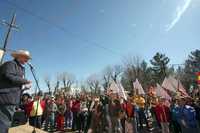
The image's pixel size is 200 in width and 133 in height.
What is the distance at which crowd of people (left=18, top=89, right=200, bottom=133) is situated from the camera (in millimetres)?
8094

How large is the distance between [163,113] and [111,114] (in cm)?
319

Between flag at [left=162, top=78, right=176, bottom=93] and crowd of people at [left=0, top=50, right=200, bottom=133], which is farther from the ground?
flag at [left=162, top=78, right=176, bottom=93]

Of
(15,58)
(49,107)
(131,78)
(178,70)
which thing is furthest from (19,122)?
(178,70)

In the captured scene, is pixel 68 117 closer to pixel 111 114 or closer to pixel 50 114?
pixel 50 114

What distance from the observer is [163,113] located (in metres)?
9.85

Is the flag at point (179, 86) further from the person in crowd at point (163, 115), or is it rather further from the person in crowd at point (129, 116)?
the person in crowd at point (129, 116)

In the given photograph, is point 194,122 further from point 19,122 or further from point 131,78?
point 131,78

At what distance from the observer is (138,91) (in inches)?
572

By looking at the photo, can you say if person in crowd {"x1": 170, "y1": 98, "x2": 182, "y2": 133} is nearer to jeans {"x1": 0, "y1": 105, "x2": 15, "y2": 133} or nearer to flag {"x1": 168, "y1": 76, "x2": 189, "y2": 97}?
flag {"x1": 168, "y1": 76, "x2": 189, "y2": 97}

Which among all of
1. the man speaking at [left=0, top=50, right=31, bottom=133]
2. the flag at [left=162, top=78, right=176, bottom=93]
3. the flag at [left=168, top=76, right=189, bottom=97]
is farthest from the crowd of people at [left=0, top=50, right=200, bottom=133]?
the flag at [left=162, top=78, right=176, bottom=93]

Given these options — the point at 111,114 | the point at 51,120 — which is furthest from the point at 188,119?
the point at 51,120

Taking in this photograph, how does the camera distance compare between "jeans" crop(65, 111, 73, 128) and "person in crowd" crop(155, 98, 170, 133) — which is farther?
"jeans" crop(65, 111, 73, 128)

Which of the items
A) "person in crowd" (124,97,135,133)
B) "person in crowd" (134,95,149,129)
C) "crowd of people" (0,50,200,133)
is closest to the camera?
"crowd of people" (0,50,200,133)

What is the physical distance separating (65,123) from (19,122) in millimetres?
7624
